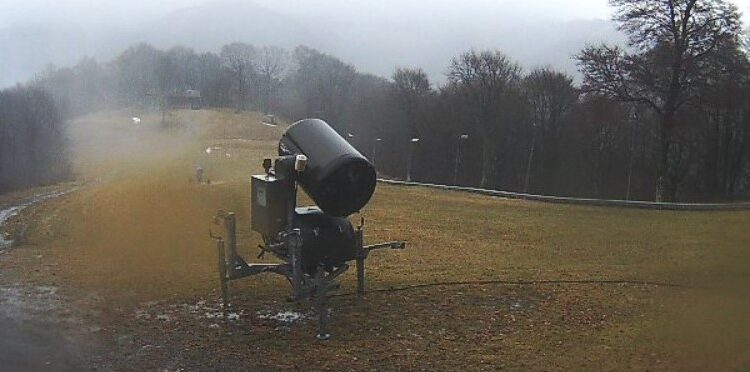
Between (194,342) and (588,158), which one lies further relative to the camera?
(588,158)

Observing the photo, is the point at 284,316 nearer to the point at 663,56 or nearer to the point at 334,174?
the point at 334,174

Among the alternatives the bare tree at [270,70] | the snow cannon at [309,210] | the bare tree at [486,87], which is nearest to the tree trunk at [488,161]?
the bare tree at [486,87]

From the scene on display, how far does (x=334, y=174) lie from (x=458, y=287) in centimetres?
313

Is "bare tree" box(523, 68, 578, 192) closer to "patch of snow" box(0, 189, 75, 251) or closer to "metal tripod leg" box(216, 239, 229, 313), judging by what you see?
"patch of snow" box(0, 189, 75, 251)

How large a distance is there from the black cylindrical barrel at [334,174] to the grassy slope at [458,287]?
62.4 inches

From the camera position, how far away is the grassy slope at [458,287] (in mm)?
8055

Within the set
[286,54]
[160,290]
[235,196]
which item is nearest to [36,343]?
[160,290]

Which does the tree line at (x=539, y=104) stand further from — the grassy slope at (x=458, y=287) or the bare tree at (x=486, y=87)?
the grassy slope at (x=458, y=287)

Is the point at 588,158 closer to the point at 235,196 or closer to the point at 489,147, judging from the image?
the point at 489,147

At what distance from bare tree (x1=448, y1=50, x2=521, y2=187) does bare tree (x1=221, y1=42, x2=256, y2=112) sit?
27.1 meters

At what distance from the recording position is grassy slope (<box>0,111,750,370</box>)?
8055mm

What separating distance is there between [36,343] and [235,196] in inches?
631

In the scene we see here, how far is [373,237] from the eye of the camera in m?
16.7

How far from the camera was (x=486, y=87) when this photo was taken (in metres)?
52.1
